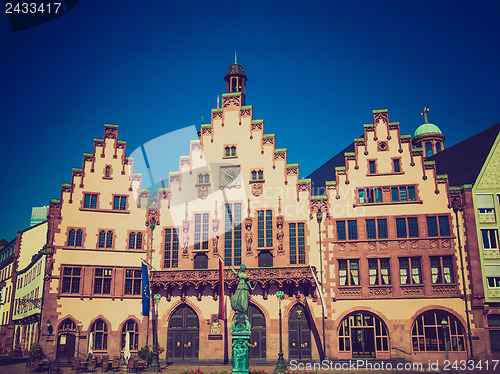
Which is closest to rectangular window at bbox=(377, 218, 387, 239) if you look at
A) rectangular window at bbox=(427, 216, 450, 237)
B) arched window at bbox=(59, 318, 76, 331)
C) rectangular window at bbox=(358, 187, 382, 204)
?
rectangular window at bbox=(358, 187, 382, 204)

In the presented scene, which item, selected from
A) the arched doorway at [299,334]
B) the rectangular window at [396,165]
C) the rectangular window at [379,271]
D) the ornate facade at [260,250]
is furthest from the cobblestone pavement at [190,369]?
the rectangular window at [396,165]

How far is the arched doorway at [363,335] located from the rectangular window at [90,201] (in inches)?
970

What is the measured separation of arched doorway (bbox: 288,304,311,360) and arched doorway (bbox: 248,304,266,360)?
7.33 ft

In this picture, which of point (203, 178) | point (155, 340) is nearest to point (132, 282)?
point (155, 340)

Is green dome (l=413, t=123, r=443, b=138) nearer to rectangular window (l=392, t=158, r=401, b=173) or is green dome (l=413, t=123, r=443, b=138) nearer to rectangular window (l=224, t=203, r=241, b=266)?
rectangular window (l=392, t=158, r=401, b=173)

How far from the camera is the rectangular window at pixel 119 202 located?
160ft

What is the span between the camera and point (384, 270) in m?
44.9

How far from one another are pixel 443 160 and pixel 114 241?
34201mm

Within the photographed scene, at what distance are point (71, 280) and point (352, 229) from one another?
82.7 feet

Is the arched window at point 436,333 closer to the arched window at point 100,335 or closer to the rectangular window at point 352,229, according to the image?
the rectangular window at point 352,229

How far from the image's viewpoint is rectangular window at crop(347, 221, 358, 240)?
1811 inches

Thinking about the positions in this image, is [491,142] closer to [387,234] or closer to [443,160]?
[443,160]

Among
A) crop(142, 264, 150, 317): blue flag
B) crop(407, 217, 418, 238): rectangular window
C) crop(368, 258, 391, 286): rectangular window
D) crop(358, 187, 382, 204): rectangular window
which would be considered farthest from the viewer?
crop(358, 187, 382, 204): rectangular window

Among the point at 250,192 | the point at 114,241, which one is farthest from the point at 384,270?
the point at 114,241
